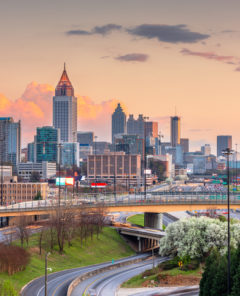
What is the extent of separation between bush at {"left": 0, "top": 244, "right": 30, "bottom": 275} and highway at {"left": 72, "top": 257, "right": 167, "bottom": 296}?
7.68 m

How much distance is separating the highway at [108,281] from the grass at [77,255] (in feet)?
19.9

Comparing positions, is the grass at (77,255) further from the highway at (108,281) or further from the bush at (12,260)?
the highway at (108,281)

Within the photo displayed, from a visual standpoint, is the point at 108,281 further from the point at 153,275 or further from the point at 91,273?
the point at 153,275

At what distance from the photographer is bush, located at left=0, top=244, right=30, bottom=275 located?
230 feet

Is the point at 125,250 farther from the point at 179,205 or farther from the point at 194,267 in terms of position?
the point at 194,267

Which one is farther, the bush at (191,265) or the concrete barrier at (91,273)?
the bush at (191,265)

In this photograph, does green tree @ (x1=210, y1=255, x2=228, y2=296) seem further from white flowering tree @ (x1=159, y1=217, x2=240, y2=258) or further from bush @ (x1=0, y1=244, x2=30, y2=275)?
white flowering tree @ (x1=159, y1=217, x2=240, y2=258)

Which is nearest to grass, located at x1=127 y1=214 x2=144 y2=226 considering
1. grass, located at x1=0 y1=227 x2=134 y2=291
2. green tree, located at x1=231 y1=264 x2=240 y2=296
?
grass, located at x1=0 y1=227 x2=134 y2=291

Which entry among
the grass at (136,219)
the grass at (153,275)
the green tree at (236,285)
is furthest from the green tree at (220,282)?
the grass at (136,219)

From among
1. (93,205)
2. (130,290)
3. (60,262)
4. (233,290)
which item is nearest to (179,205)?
(93,205)

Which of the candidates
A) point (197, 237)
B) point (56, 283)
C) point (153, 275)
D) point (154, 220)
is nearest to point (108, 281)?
point (153, 275)

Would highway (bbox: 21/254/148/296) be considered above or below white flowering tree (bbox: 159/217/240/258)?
below

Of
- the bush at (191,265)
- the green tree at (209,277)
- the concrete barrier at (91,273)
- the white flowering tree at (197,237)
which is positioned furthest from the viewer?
the white flowering tree at (197,237)

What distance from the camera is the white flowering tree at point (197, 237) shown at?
85938 mm
